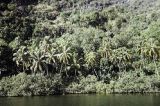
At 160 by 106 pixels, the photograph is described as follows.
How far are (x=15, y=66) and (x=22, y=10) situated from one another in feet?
153

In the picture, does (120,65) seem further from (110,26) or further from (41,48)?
(110,26)

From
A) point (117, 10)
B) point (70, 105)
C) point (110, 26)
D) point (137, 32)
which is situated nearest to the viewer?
point (70, 105)

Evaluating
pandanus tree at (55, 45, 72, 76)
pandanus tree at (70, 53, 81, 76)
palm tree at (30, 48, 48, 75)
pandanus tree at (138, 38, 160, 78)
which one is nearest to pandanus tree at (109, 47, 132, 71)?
pandanus tree at (138, 38, 160, 78)

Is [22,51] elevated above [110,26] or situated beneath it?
situated beneath

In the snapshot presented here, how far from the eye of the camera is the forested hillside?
11406cm

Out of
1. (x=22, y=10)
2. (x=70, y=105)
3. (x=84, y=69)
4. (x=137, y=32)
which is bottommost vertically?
(x=70, y=105)

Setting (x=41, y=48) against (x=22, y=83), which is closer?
(x=22, y=83)

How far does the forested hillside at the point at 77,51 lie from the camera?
114 m

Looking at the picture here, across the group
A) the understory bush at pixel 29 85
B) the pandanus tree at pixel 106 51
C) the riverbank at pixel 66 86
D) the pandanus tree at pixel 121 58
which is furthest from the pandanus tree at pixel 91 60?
the understory bush at pixel 29 85

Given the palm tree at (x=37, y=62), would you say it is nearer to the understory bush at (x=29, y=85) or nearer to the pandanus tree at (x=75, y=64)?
the understory bush at (x=29, y=85)

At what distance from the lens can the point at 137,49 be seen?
128m

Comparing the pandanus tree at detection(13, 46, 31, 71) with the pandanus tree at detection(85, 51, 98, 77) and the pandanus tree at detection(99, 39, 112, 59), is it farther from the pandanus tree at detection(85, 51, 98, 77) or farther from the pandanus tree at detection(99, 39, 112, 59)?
the pandanus tree at detection(99, 39, 112, 59)

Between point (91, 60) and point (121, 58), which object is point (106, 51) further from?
point (91, 60)

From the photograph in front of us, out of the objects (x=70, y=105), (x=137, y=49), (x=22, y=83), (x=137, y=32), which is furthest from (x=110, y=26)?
(x=70, y=105)
